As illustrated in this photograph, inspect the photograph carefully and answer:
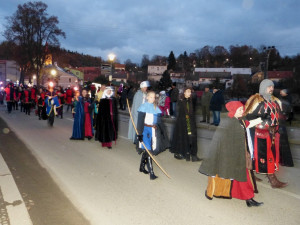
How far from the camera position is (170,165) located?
7.20 m

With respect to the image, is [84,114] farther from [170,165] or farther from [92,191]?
[92,191]

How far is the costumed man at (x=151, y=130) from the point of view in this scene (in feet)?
20.1

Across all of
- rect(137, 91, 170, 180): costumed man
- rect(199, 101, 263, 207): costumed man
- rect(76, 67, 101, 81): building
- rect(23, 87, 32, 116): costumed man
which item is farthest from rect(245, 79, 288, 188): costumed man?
rect(76, 67, 101, 81): building

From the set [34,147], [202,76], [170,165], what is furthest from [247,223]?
[202,76]

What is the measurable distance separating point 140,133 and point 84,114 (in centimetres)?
500

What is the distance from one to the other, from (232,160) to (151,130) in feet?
6.65

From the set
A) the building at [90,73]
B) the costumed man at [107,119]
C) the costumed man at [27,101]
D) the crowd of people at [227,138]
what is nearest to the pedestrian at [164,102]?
the crowd of people at [227,138]

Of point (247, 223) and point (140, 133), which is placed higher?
point (140, 133)

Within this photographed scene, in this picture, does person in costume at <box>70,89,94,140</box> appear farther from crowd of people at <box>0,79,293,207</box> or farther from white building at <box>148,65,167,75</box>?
white building at <box>148,65,167,75</box>

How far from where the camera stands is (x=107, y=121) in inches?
361

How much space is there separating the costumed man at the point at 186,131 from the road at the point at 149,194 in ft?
0.91

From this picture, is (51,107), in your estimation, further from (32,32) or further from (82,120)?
(32,32)

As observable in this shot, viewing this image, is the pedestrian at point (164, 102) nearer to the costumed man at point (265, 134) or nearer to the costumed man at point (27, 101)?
the costumed man at point (27, 101)

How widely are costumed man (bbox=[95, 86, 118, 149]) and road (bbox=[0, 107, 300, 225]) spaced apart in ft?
2.99
